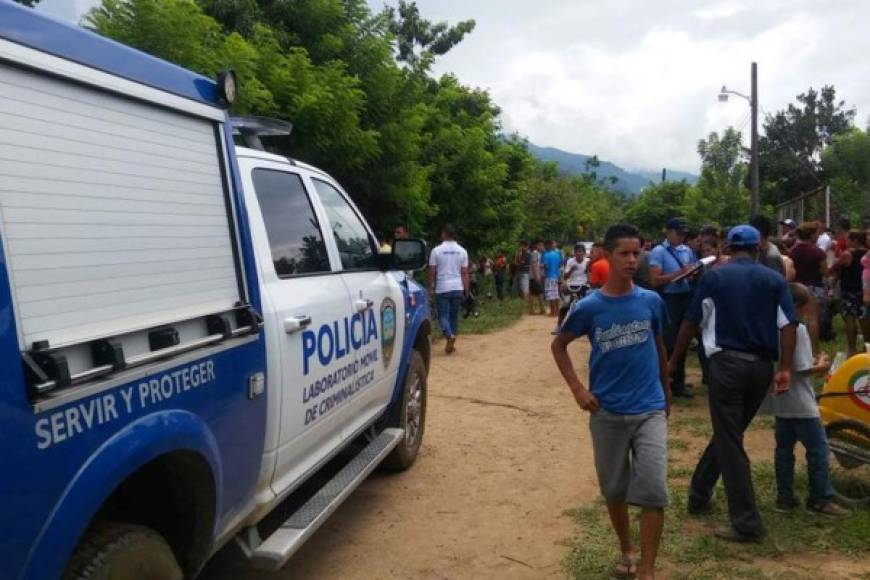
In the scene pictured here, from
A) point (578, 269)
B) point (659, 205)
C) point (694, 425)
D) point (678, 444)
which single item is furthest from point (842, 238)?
point (659, 205)

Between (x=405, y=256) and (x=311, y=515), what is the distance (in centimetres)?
196

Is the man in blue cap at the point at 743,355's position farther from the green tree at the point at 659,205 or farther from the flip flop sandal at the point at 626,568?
the green tree at the point at 659,205

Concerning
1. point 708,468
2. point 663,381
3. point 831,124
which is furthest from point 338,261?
point 831,124

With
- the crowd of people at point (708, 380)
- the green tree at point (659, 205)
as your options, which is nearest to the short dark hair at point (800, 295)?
the crowd of people at point (708, 380)

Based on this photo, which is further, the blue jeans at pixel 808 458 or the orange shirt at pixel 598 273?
the orange shirt at pixel 598 273

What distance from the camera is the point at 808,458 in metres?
4.68

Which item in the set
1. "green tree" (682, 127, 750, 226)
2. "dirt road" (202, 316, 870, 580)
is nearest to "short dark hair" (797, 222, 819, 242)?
"dirt road" (202, 316, 870, 580)

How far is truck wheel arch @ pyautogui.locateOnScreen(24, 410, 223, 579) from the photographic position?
198 cm

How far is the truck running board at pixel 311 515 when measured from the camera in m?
3.22

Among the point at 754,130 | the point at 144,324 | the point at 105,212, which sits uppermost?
the point at 754,130

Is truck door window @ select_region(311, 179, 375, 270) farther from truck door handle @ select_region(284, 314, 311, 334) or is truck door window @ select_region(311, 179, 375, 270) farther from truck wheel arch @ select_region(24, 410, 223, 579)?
truck wheel arch @ select_region(24, 410, 223, 579)

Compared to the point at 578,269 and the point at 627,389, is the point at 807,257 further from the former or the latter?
the point at 627,389

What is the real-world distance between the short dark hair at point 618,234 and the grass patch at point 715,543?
165 cm

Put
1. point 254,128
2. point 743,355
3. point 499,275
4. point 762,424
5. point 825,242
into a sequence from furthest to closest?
point 499,275
point 825,242
point 762,424
point 743,355
point 254,128
